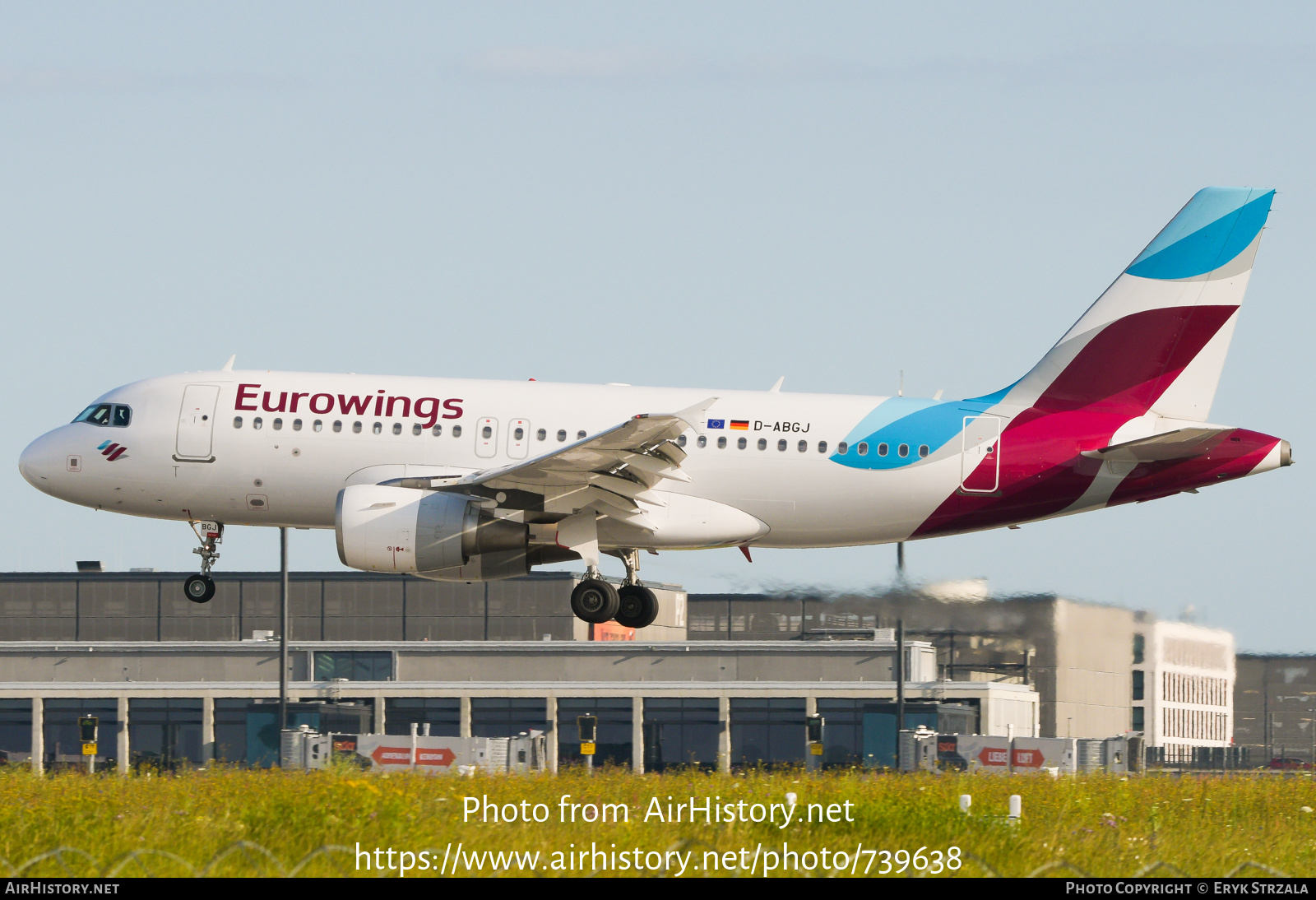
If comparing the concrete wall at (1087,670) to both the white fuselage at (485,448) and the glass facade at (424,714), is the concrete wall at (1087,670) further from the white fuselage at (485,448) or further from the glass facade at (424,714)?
the glass facade at (424,714)

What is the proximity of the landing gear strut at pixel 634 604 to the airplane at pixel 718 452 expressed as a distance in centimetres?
5

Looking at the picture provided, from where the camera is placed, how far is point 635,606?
32.1 m

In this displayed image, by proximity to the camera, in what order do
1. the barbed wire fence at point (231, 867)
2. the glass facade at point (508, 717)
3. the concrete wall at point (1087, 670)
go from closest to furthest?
1. the barbed wire fence at point (231, 867)
2. the concrete wall at point (1087, 670)
3. the glass facade at point (508, 717)

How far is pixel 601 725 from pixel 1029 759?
97.2 feet

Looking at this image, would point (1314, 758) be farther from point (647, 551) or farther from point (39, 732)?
point (39, 732)

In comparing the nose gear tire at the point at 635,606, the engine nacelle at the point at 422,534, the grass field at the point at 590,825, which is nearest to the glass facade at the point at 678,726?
the nose gear tire at the point at 635,606

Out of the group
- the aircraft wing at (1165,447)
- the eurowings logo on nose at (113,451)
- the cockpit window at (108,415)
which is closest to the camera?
the aircraft wing at (1165,447)

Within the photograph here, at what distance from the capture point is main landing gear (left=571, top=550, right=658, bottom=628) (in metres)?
31.6

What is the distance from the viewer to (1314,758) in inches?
1577

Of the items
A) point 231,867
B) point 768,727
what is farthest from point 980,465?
point 768,727

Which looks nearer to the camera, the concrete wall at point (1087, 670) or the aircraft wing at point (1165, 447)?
the aircraft wing at point (1165, 447)

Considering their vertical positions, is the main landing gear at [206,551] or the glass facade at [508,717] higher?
the main landing gear at [206,551]

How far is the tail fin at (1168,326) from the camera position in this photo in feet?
104

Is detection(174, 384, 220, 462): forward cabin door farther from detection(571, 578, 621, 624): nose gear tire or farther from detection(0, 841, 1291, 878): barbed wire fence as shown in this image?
detection(0, 841, 1291, 878): barbed wire fence
